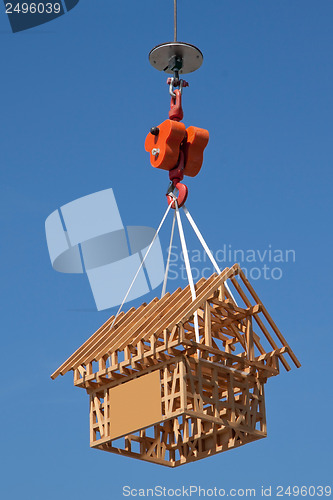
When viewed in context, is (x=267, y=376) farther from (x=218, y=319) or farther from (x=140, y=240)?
(x=140, y=240)

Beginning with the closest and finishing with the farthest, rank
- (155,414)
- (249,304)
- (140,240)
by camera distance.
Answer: (155,414), (249,304), (140,240)

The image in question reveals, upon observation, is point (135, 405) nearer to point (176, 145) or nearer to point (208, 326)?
point (208, 326)

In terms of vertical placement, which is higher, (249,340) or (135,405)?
(249,340)

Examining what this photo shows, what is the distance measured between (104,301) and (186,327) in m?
5.17

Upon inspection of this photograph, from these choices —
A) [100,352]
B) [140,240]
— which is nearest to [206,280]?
[100,352]

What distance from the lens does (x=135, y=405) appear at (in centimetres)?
1716

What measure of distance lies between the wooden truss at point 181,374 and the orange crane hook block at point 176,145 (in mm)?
1928

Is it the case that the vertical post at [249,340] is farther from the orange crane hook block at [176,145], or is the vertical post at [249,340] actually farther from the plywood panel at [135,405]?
the orange crane hook block at [176,145]

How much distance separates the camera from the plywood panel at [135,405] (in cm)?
1686

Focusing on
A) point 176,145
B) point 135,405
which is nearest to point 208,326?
point 135,405

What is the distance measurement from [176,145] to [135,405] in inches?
160

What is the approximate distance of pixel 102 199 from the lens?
931 inches

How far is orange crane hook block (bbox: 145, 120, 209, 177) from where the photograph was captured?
60.6ft

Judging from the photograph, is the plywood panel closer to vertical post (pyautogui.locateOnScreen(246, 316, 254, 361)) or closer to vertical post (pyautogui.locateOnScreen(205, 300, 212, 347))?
vertical post (pyautogui.locateOnScreen(205, 300, 212, 347))
